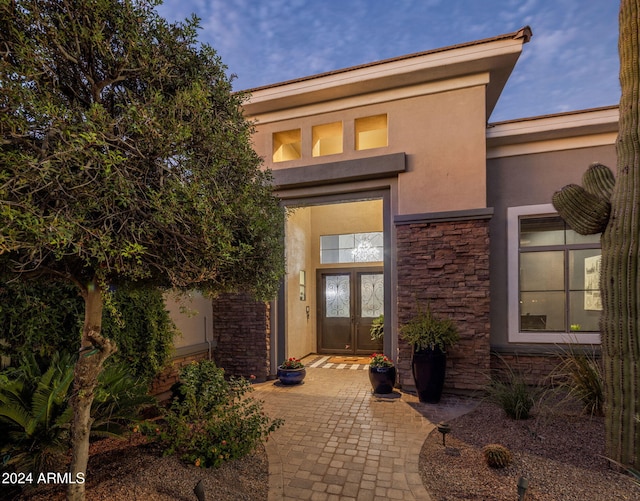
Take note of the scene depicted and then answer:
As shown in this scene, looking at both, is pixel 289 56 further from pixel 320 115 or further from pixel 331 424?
pixel 331 424

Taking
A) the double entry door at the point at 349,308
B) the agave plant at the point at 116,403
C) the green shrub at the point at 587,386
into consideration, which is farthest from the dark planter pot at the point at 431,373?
the agave plant at the point at 116,403

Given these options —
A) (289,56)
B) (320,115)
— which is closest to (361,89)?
(320,115)

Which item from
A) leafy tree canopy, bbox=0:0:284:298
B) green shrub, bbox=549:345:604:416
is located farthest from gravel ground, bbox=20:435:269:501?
green shrub, bbox=549:345:604:416

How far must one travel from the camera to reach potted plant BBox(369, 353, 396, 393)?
5.45 m

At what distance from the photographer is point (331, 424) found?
14.1 feet

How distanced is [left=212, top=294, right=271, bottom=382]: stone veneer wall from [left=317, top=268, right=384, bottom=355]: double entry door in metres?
2.78

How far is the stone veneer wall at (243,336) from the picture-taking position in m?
6.56

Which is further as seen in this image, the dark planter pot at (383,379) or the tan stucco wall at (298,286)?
the tan stucco wall at (298,286)

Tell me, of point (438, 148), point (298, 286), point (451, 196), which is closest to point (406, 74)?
point (438, 148)

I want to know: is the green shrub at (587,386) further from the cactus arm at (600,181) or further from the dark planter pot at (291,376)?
the dark planter pot at (291,376)

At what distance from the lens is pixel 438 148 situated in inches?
223

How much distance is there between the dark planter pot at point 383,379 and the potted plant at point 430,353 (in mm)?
421

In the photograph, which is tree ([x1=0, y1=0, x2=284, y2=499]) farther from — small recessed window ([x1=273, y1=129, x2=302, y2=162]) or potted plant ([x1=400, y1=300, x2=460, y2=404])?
small recessed window ([x1=273, y1=129, x2=302, y2=162])

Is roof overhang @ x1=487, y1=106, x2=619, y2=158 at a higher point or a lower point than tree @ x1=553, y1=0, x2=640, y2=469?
higher
